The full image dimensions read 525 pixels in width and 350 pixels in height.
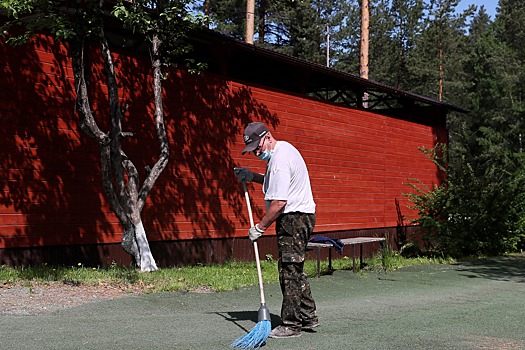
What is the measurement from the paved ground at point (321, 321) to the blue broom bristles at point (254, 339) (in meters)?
0.10

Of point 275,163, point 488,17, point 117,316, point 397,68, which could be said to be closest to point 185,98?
point 117,316

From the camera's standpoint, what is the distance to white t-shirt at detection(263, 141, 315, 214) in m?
5.87

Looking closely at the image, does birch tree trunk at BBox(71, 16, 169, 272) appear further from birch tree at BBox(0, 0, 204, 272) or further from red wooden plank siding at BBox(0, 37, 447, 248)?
red wooden plank siding at BBox(0, 37, 447, 248)

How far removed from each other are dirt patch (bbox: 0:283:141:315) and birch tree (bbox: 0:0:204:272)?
6.03ft

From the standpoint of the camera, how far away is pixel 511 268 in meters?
13.8

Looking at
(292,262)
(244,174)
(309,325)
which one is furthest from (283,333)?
(244,174)

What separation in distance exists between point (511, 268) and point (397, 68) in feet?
99.1

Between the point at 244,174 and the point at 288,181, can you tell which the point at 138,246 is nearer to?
the point at 244,174

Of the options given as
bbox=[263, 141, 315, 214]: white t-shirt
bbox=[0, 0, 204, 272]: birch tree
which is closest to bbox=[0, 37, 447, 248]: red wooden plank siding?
bbox=[0, 0, 204, 272]: birch tree

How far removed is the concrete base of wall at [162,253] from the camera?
9766 millimetres

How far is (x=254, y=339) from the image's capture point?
18.5 ft

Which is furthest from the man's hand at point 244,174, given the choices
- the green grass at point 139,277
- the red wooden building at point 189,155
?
the red wooden building at point 189,155

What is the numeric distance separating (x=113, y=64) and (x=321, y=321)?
5721 mm

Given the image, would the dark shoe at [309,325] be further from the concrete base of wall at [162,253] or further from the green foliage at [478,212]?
Answer: the green foliage at [478,212]
